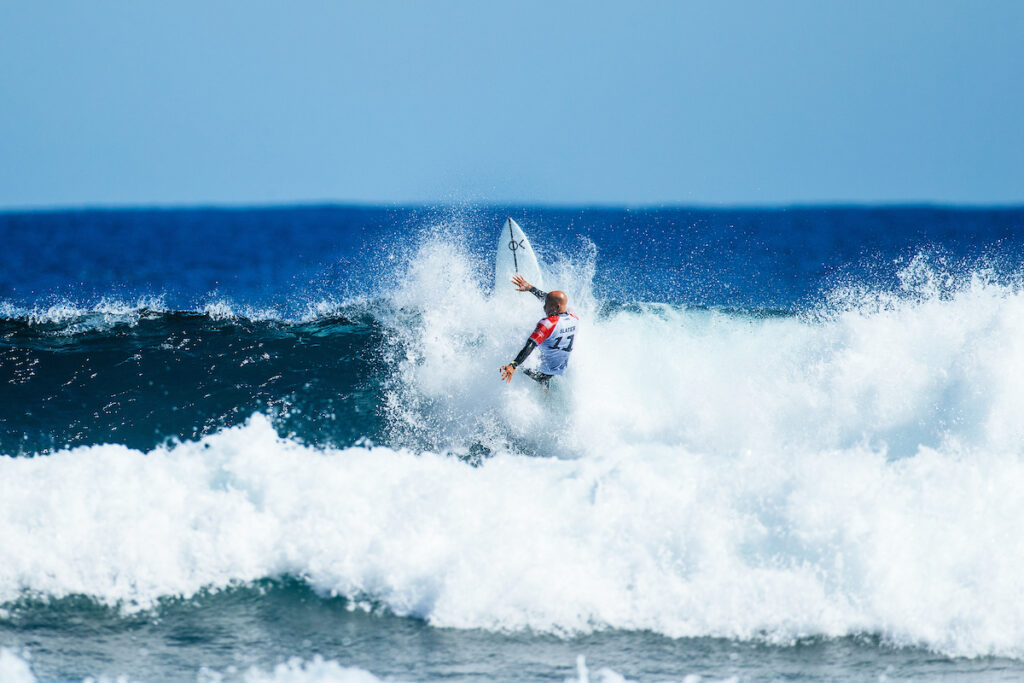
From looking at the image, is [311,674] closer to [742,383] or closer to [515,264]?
[742,383]

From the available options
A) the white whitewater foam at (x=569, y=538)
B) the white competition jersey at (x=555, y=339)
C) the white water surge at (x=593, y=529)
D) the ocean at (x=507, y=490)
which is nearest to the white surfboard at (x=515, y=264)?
the ocean at (x=507, y=490)

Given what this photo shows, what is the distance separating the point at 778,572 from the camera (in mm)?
6055

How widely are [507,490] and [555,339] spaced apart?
2.44 meters

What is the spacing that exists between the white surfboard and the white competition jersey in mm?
1780

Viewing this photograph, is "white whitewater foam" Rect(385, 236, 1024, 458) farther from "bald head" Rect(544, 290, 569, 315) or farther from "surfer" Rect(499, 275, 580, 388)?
"bald head" Rect(544, 290, 569, 315)

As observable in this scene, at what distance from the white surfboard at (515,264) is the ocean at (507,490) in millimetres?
235

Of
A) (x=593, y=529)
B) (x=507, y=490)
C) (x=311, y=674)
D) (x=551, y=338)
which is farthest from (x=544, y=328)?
(x=311, y=674)

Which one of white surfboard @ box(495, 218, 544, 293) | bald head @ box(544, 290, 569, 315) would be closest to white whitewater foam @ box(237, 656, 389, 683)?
Result: bald head @ box(544, 290, 569, 315)

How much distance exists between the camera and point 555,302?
890cm

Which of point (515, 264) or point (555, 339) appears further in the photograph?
point (515, 264)

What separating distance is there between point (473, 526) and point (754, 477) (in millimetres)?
2237

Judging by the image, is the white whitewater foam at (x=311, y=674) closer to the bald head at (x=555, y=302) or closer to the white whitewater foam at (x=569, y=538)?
the white whitewater foam at (x=569, y=538)

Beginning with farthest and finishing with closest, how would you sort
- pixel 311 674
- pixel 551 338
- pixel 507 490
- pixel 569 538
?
pixel 551 338 → pixel 507 490 → pixel 569 538 → pixel 311 674

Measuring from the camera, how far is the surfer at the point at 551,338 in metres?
8.91
